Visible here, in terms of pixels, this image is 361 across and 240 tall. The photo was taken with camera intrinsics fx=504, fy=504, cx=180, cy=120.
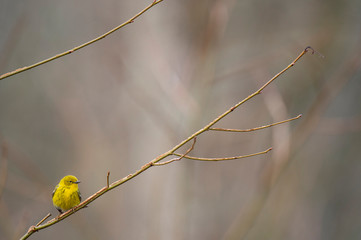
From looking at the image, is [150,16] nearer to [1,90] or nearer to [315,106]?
[315,106]

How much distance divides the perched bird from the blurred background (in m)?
0.15

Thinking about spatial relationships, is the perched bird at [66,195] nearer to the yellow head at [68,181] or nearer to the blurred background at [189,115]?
the yellow head at [68,181]

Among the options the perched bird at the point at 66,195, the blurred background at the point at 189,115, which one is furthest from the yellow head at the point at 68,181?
the blurred background at the point at 189,115

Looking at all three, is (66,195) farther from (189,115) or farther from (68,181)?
Result: (189,115)

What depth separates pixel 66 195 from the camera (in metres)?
2.24

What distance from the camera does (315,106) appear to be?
3.43 m

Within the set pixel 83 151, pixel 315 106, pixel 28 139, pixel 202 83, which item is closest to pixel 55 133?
pixel 28 139

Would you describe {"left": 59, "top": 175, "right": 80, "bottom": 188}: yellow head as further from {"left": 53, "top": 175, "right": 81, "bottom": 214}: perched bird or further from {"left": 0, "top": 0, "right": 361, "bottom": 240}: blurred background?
{"left": 0, "top": 0, "right": 361, "bottom": 240}: blurred background

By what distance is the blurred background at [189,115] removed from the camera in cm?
369

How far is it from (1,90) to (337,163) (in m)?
5.20

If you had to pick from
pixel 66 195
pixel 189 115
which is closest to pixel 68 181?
pixel 66 195

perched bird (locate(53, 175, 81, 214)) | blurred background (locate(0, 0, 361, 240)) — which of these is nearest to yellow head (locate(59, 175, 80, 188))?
perched bird (locate(53, 175, 81, 214))

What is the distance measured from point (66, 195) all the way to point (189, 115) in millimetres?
1674

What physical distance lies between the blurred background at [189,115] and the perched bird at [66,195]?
0.50ft
